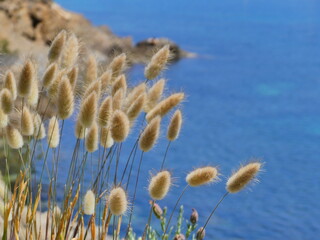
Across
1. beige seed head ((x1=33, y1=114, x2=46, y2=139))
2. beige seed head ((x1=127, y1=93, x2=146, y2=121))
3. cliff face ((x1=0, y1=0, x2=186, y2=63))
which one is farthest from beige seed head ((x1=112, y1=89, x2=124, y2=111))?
cliff face ((x1=0, y1=0, x2=186, y2=63))

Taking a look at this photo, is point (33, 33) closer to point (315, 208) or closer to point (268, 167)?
point (268, 167)

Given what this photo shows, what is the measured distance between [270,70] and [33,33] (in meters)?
3.53

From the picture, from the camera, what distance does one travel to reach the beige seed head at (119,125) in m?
1.53

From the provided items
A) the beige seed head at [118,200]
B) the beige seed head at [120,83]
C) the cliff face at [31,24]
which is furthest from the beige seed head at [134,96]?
the cliff face at [31,24]

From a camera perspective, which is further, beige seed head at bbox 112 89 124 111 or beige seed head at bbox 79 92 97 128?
beige seed head at bbox 112 89 124 111

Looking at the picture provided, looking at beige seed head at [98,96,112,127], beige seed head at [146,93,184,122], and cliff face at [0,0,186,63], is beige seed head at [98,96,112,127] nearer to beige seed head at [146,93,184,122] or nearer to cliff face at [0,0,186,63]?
beige seed head at [146,93,184,122]

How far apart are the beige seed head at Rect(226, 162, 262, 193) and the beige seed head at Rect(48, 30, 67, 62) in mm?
498

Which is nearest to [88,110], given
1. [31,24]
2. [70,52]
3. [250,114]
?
[70,52]

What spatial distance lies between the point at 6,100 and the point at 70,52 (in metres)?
0.23

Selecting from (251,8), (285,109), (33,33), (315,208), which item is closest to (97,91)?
(315,208)

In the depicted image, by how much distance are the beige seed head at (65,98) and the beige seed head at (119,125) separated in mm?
112

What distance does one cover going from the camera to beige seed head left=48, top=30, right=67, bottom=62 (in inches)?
66.7

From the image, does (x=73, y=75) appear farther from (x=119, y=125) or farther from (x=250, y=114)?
(x=250, y=114)

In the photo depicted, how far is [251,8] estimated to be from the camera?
838 inches
